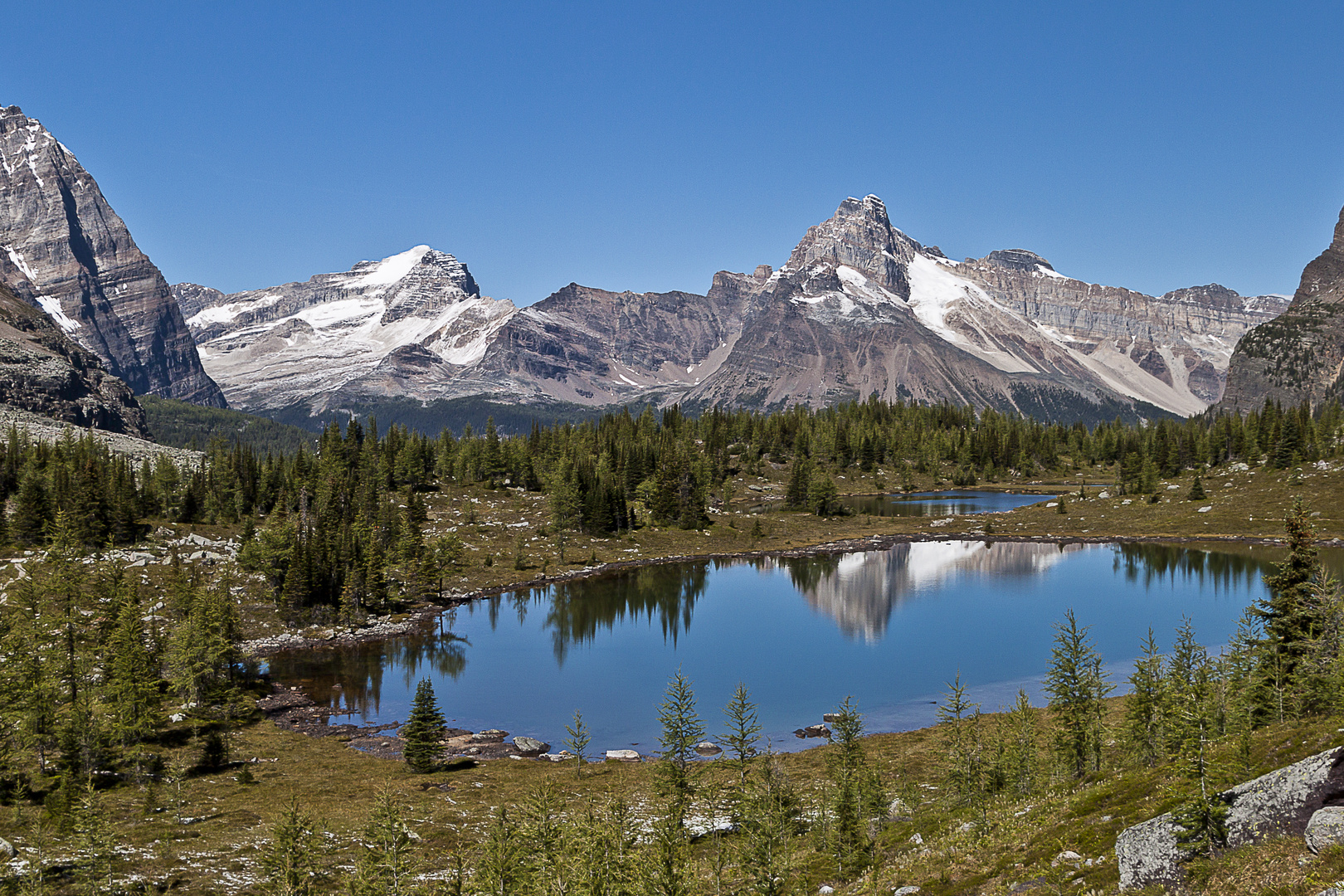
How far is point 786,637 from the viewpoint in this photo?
307ft

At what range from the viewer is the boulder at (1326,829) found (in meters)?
16.2

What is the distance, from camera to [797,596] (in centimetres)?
11344

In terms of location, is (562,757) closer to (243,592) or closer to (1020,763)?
(1020,763)

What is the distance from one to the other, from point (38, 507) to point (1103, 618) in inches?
5206

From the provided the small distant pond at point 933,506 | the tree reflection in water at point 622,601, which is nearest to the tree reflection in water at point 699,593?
the tree reflection in water at point 622,601

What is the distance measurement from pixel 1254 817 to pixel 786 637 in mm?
76164

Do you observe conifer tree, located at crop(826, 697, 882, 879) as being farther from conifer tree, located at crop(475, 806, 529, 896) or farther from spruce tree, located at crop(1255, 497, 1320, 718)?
spruce tree, located at crop(1255, 497, 1320, 718)

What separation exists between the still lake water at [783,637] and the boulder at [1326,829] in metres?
45.2

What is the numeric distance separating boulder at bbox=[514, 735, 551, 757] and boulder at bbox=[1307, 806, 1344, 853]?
1987 inches

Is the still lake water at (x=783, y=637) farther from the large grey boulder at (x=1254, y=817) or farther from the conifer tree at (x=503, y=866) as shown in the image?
the large grey boulder at (x=1254, y=817)

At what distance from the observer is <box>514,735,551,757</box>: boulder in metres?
60.3

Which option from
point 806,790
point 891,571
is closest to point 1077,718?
point 806,790

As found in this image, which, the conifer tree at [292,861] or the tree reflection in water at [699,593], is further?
the tree reflection in water at [699,593]

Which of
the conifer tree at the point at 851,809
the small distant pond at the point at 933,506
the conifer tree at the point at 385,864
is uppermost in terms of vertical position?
the small distant pond at the point at 933,506
